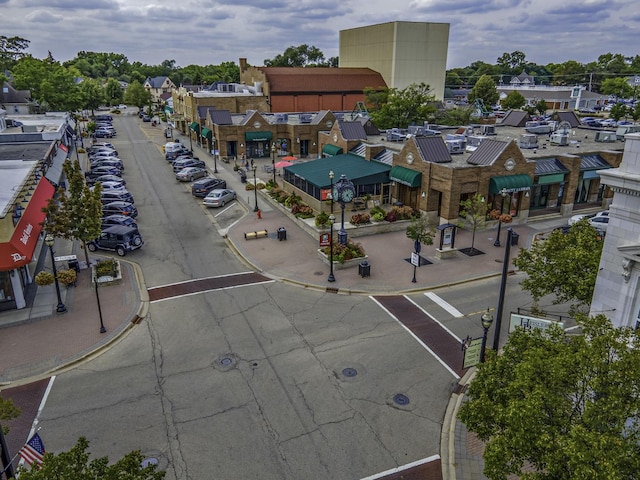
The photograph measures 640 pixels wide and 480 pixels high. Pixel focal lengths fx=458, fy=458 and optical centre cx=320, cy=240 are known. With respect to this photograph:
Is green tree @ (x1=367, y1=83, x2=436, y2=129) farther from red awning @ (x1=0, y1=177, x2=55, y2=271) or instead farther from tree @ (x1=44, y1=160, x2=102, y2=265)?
red awning @ (x1=0, y1=177, x2=55, y2=271)

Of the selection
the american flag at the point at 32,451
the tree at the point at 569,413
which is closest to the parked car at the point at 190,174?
the american flag at the point at 32,451

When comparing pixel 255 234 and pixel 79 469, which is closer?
pixel 79 469

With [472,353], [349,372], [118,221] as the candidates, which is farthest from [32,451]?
[118,221]

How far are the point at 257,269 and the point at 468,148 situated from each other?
2327 centimetres

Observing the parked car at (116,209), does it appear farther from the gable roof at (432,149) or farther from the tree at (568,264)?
the tree at (568,264)

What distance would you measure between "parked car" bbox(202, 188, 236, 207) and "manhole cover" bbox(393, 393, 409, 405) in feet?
90.6

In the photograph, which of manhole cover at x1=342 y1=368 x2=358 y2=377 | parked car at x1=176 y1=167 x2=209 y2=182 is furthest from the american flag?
parked car at x1=176 y1=167 x2=209 y2=182

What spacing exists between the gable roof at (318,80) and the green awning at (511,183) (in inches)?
2183

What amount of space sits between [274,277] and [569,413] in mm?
18366

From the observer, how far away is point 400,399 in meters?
15.7

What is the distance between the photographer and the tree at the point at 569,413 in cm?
745

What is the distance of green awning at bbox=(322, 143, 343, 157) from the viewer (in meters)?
44.6

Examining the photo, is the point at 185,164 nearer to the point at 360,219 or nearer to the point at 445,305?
the point at 360,219

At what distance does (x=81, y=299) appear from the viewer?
22688 mm
